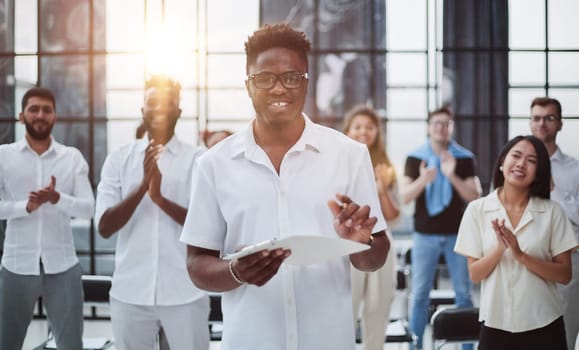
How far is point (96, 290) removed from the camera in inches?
141

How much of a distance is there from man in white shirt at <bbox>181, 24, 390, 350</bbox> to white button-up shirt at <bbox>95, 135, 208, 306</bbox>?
112cm

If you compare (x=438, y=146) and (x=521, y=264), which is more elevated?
(x=438, y=146)

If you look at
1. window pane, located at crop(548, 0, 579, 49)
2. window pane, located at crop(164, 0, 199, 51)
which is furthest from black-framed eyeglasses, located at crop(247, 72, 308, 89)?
window pane, located at crop(548, 0, 579, 49)

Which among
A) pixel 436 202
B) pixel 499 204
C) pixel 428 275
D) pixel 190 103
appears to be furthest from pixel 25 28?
pixel 499 204

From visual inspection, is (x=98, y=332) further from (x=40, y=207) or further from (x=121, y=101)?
(x=40, y=207)

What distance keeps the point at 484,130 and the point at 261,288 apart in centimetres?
426

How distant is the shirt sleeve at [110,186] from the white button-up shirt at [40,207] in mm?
452

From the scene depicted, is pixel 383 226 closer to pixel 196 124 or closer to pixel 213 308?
pixel 213 308

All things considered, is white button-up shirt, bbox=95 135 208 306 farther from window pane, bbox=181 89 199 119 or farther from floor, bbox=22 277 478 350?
window pane, bbox=181 89 199 119

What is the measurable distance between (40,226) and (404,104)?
10.4 ft

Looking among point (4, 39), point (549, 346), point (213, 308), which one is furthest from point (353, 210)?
point (4, 39)

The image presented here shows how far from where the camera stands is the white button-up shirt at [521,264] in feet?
8.04

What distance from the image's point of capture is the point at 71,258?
3.23 m

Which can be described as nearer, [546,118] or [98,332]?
[546,118]
